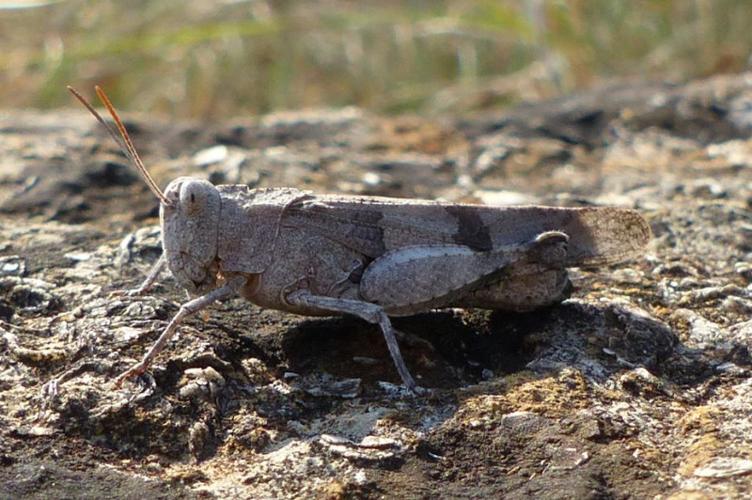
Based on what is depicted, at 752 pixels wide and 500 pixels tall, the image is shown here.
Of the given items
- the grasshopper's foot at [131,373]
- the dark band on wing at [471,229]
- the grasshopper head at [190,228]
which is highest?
the grasshopper head at [190,228]

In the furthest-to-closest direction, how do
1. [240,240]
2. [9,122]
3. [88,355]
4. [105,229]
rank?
[9,122] → [105,229] → [240,240] → [88,355]

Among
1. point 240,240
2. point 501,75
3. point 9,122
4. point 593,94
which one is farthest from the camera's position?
point 501,75

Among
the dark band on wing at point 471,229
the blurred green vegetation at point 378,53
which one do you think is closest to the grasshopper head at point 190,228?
the dark band on wing at point 471,229

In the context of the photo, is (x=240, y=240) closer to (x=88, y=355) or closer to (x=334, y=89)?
(x=88, y=355)

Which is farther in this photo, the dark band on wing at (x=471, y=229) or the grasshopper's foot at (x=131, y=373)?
the dark band on wing at (x=471, y=229)

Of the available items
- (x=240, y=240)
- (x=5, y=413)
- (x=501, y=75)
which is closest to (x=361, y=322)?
(x=240, y=240)

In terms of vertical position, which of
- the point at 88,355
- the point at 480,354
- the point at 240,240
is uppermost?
the point at 240,240

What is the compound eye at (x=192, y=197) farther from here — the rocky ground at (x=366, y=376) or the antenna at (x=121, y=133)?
the rocky ground at (x=366, y=376)
